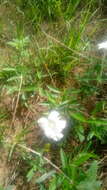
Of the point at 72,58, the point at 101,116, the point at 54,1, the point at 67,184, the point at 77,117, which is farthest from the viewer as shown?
the point at 54,1

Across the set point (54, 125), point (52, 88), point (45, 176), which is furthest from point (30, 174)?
point (52, 88)

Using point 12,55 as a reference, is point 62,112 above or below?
below

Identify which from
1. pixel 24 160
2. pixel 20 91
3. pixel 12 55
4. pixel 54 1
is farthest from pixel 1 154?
pixel 54 1

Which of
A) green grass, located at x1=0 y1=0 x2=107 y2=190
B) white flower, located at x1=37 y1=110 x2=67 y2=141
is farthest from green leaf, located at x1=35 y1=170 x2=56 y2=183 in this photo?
white flower, located at x1=37 y1=110 x2=67 y2=141

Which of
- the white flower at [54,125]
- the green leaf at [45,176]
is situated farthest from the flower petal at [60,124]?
the green leaf at [45,176]

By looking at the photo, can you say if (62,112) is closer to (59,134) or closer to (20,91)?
(59,134)

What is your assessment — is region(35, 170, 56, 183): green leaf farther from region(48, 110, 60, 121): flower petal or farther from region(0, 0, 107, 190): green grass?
region(48, 110, 60, 121): flower petal

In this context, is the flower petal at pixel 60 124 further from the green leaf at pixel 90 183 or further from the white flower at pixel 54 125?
the green leaf at pixel 90 183
